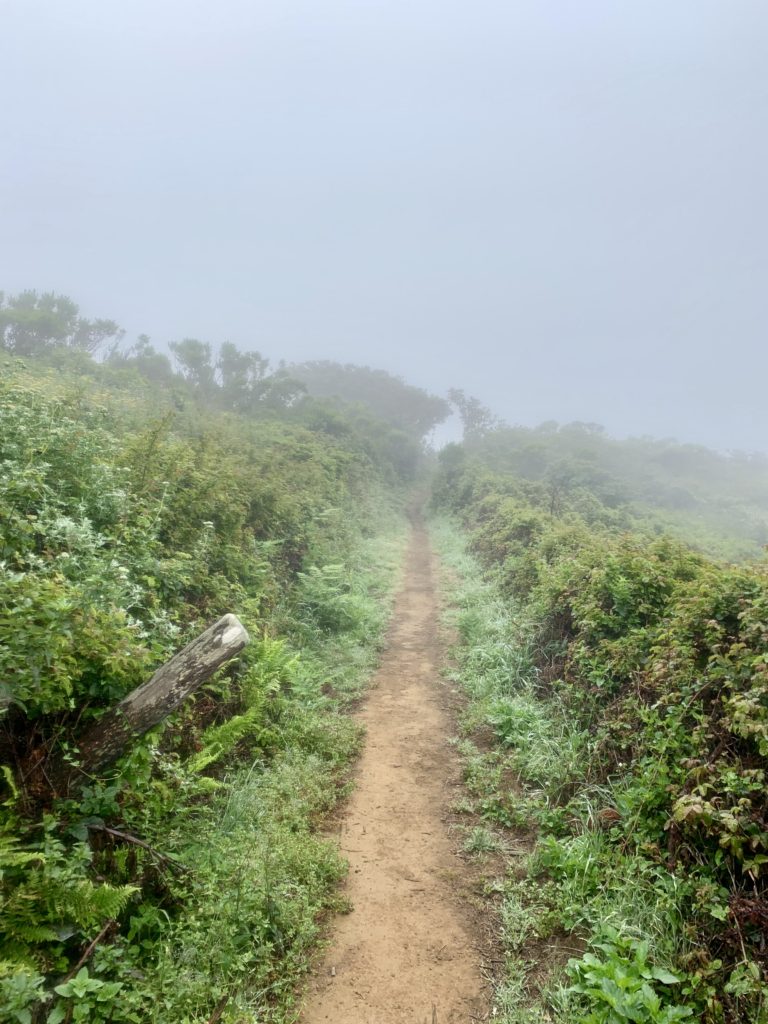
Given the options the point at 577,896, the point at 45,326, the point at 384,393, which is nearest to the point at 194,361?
the point at 45,326

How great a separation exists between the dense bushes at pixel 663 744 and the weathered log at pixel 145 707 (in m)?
3.22

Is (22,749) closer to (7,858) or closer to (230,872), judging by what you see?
(7,858)

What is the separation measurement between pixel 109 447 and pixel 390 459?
119 feet

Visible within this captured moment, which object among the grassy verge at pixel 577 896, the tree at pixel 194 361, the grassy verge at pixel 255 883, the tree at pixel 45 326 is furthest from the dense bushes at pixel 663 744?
the tree at pixel 194 361

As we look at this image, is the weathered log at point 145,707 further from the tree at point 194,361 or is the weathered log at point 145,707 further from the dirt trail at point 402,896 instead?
the tree at point 194,361

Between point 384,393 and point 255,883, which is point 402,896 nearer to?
point 255,883

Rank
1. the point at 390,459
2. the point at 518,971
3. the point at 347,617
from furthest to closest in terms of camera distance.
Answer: the point at 390,459
the point at 347,617
the point at 518,971

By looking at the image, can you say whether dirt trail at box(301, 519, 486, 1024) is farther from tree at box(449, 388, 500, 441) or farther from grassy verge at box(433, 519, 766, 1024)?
tree at box(449, 388, 500, 441)

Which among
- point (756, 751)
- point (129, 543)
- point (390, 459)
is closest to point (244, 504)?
point (129, 543)

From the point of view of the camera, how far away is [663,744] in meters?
4.71

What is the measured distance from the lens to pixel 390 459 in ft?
144

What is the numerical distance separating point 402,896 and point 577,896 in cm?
144

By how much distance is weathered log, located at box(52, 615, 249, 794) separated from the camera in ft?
12.1

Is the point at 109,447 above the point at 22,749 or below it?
above
